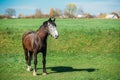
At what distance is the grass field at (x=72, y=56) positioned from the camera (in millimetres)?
12953

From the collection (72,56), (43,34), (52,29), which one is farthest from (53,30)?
(72,56)

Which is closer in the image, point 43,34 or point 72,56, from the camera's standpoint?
point 43,34

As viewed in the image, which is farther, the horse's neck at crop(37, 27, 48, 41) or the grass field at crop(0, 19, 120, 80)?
the grass field at crop(0, 19, 120, 80)

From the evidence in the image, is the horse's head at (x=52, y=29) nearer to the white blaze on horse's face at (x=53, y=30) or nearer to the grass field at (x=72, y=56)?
the white blaze on horse's face at (x=53, y=30)

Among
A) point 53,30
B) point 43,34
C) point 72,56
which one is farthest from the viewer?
point 72,56

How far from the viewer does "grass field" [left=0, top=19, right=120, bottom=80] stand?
42.5 feet

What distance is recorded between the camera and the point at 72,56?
19.1m

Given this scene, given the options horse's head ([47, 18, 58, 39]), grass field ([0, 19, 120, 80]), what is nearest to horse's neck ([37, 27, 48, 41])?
horse's head ([47, 18, 58, 39])

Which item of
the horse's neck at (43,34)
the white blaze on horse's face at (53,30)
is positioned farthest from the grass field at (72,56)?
the white blaze on horse's face at (53,30)

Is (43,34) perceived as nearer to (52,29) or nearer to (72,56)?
(52,29)

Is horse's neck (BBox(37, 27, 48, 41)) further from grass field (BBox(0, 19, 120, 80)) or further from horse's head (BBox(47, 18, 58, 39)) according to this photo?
grass field (BBox(0, 19, 120, 80))

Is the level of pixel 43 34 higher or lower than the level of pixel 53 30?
lower

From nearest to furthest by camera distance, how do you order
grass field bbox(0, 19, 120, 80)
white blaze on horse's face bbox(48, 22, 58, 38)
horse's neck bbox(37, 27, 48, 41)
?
white blaze on horse's face bbox(48, 22, 58, 38) → horse's neck bbox(37, 27, 48, 41) → grass field bbox(0, 19, 120, 80)

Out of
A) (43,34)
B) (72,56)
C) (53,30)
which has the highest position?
(53,30)
